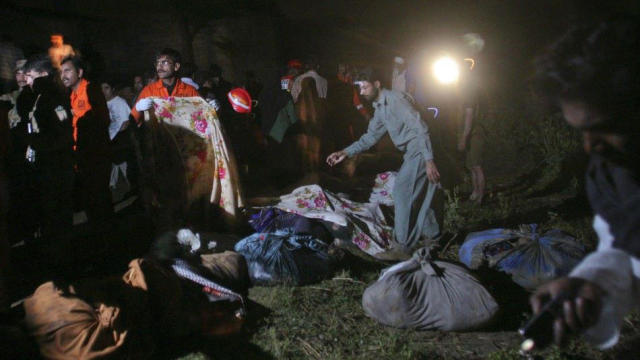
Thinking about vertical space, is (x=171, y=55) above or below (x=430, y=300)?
above

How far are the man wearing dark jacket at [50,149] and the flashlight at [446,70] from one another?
5.57 metres

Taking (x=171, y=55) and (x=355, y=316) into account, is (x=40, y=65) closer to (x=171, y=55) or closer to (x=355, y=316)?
(x=171, y=55)

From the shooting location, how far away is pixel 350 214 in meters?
5.60

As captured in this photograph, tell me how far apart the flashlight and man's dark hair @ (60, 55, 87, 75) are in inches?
207

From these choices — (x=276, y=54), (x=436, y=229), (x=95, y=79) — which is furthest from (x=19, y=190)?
(x=276, y=54)

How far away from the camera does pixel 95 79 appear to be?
5.48m

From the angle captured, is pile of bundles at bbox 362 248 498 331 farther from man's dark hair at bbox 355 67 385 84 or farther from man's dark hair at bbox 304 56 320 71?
man's dark hair at bbox 304 56 320 71

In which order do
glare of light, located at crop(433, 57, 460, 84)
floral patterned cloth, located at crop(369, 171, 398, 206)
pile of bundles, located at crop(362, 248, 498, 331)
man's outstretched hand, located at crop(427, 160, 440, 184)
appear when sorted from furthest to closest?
glare of light, located at crop(433, 57, 460, 84) → floral patterned cloth, located at crop(369, 171, 398, 206) → man's outstretched hand, located at crop(427, 160, 440, 184) → pile of bundles, located at crop(362, 248, 498, 331)

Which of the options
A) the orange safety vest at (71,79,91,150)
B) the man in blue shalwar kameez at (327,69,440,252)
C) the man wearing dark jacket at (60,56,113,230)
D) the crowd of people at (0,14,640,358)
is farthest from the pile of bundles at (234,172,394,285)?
the orange safety vest at (71,79,91,150)

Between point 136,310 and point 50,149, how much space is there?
238cm

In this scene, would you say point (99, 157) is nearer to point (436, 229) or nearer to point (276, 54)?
point (436, 229)

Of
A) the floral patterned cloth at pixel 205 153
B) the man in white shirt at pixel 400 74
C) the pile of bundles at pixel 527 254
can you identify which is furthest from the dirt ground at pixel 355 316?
the man in white shirt at pixel 400 74

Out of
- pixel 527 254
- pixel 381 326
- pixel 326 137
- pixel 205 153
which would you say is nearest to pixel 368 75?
pixel 205 153

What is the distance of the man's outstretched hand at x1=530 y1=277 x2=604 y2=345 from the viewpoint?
135 centimetres
